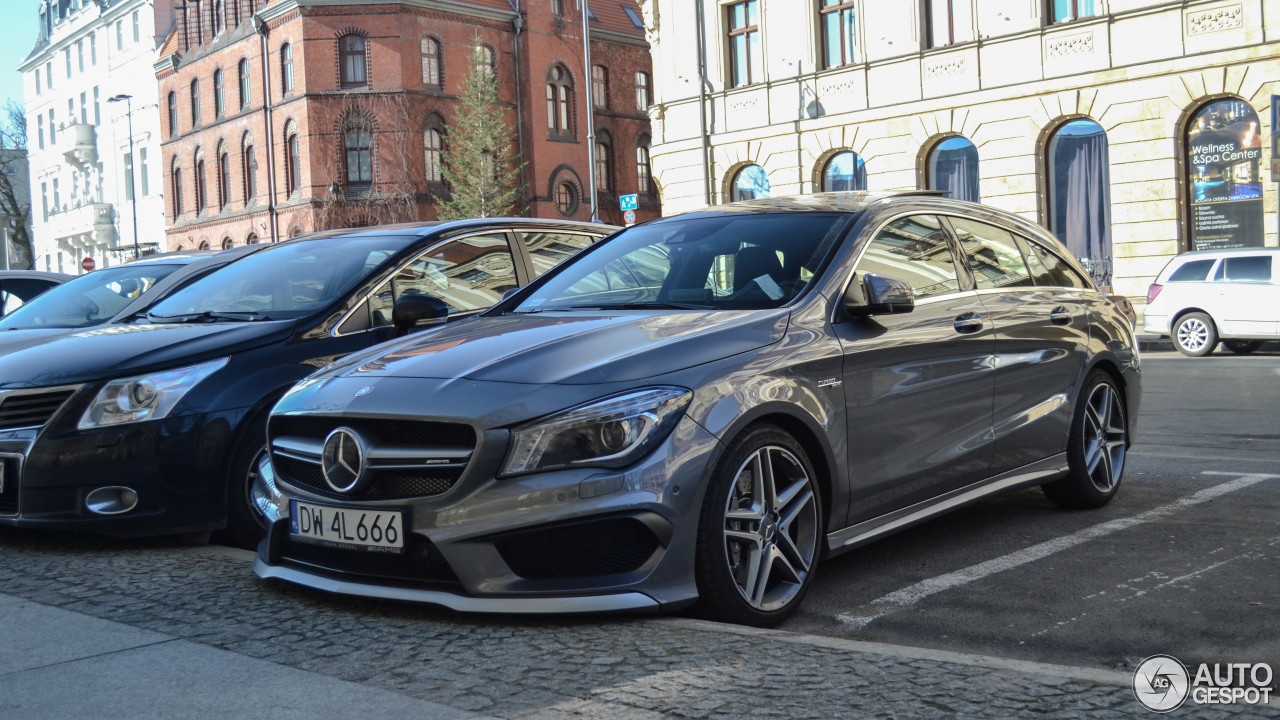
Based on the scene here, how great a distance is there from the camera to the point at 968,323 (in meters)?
5.54

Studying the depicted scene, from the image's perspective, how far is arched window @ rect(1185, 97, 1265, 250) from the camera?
74.5 feet

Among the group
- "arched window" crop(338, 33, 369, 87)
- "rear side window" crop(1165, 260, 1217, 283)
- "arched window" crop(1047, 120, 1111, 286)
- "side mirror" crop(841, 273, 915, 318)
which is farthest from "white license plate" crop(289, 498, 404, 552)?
"arched window" crop(338, 33, 369, 87)

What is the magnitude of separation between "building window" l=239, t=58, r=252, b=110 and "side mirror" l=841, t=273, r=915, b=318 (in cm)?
5176

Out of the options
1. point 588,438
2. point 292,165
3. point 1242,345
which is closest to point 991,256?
point 588,438

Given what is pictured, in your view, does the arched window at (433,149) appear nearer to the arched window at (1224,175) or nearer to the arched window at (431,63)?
the arched window at (431,63)

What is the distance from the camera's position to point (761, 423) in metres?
4.38

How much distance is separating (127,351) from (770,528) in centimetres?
313

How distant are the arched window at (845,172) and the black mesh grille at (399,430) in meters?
25.1

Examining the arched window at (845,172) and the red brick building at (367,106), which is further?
the red brick building at (367,106)

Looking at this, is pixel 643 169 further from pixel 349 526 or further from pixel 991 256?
pixel 349 526

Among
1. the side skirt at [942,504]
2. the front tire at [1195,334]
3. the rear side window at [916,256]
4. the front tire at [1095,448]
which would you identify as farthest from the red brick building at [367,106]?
the rear side window at [916,256]

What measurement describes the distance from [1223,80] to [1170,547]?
64.7ft

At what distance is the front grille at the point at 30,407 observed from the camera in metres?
5.66

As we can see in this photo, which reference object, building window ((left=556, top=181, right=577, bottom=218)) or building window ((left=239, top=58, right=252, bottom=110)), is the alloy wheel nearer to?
building window ((left=556, top=181, right=577, bottom=218))
